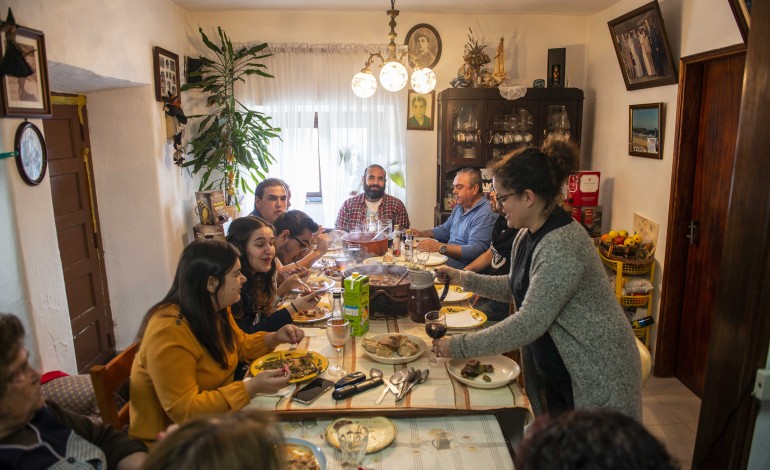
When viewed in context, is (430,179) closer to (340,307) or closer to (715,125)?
(715,125)

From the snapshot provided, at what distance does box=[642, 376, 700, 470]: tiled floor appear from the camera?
2711 mm

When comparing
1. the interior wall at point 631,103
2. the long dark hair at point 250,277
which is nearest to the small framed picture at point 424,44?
the interior wall at point 631,103

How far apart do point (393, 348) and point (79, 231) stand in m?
2.68

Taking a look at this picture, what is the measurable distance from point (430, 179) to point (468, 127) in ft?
2.15

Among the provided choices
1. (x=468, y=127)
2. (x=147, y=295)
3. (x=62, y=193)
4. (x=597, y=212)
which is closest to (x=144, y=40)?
(x=62, y=193)

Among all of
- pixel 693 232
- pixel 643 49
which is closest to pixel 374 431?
pixel 693 232

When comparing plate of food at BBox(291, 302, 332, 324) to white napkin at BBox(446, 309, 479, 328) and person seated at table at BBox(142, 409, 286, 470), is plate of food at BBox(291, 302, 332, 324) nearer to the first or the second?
white napkin at BBox(446, 309, 479, 328)

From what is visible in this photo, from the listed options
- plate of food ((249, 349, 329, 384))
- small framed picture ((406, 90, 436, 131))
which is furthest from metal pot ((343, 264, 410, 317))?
small framed picture ((406, 90, 436, 131))

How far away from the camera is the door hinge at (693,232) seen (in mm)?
3264

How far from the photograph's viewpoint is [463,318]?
220 centimetres

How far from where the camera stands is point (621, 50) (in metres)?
3.83

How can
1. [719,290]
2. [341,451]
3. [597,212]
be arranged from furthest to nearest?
[597,212], [719,290], [341,451]

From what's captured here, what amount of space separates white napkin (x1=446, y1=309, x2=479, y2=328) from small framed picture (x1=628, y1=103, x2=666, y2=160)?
7.05 feet

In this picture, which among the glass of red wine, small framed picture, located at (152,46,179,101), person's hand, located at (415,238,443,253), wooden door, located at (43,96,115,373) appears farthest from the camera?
small framed picture, located at (152,46,179,101)
